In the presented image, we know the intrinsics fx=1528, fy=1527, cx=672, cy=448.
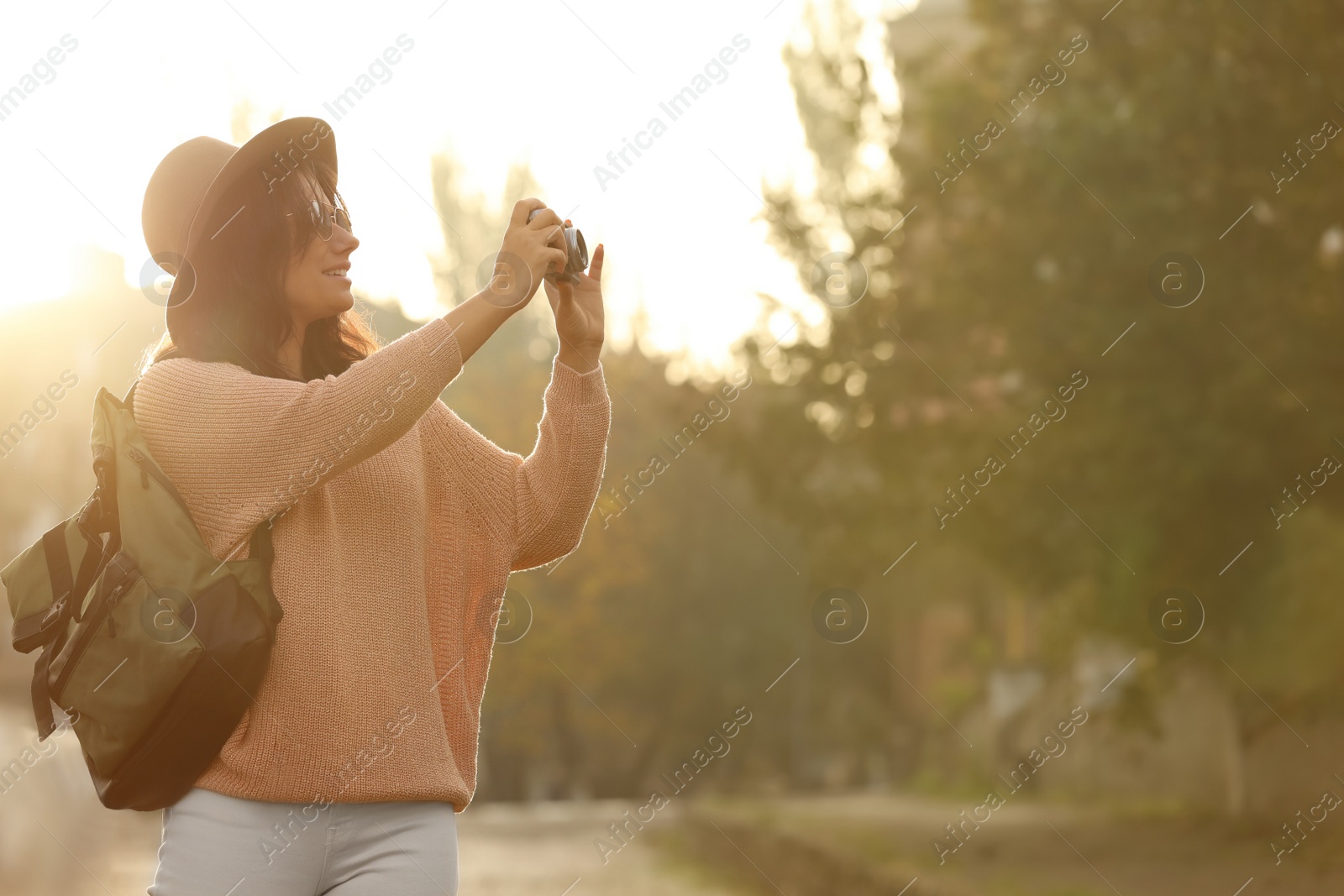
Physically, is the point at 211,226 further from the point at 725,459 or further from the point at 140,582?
the point at 725,459

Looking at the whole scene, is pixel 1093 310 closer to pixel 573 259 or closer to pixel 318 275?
pixel 573 259

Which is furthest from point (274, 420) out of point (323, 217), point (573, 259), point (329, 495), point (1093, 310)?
point (1093, 310)

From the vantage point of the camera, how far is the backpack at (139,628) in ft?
6.91

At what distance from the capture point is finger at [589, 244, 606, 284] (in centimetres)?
256

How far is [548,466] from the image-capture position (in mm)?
2619

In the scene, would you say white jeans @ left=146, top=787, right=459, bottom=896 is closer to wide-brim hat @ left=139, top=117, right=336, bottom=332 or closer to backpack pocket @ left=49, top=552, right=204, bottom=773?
backpack pocket @ left=49, top=552, right=204, bottom=773

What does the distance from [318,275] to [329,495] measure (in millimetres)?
367

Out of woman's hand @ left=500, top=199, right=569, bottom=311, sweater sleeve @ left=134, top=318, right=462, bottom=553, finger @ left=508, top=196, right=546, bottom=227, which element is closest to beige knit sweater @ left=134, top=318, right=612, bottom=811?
sweater sleeve @ left=134, top=318, right=462, bottom=553

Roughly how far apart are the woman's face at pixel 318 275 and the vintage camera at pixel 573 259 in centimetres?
34

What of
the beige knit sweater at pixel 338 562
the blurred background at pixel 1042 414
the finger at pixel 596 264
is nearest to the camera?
the beige knit sweater at pixel 338 562

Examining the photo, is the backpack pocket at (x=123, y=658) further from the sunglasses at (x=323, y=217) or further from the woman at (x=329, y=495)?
the sunglasses at (x=323, y=217)

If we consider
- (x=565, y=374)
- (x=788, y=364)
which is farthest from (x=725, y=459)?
(x=565, y=374)

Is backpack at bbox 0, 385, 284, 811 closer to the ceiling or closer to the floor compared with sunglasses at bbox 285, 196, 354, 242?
closer to the floor

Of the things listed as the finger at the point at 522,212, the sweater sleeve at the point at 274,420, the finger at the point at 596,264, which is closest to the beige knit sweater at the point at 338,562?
the sweater sleeve at the point at 274,420
